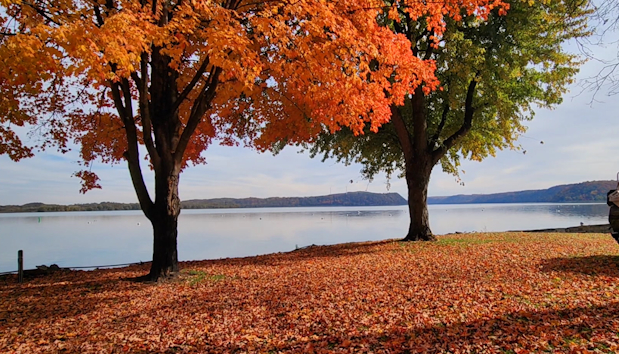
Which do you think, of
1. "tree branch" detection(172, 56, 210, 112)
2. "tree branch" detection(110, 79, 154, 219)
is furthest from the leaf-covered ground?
"tree branch" detection(172, 56, 210, 112)

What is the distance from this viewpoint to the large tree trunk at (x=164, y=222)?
953 centimetres

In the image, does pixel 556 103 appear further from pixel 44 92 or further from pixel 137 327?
pixel 44 92

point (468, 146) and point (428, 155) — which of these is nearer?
point (428, 155)

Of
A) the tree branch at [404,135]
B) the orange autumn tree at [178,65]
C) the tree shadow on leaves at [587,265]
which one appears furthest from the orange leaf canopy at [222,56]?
the tree shadow on leaves at [587,265]

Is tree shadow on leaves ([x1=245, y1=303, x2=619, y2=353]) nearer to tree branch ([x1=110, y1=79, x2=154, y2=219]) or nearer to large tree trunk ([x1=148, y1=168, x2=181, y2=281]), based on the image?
large tree trunk ([x1=148, y1=168, x2=181, y2=281])

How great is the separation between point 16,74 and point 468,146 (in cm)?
1626

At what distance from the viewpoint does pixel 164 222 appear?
9555 mm

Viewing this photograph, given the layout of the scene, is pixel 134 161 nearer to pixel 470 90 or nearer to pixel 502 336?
pixel 502 336

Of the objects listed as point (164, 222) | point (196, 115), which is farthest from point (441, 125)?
point (164, 222)

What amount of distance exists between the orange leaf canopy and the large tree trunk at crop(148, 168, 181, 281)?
136cm

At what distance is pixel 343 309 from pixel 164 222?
546 centimetres

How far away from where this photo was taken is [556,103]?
15672 mm

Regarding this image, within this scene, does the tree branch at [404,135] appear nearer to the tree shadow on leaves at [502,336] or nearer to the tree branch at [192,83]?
the tree branch at [192,83]

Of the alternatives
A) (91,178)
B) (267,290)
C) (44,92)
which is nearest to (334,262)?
(267,290)
